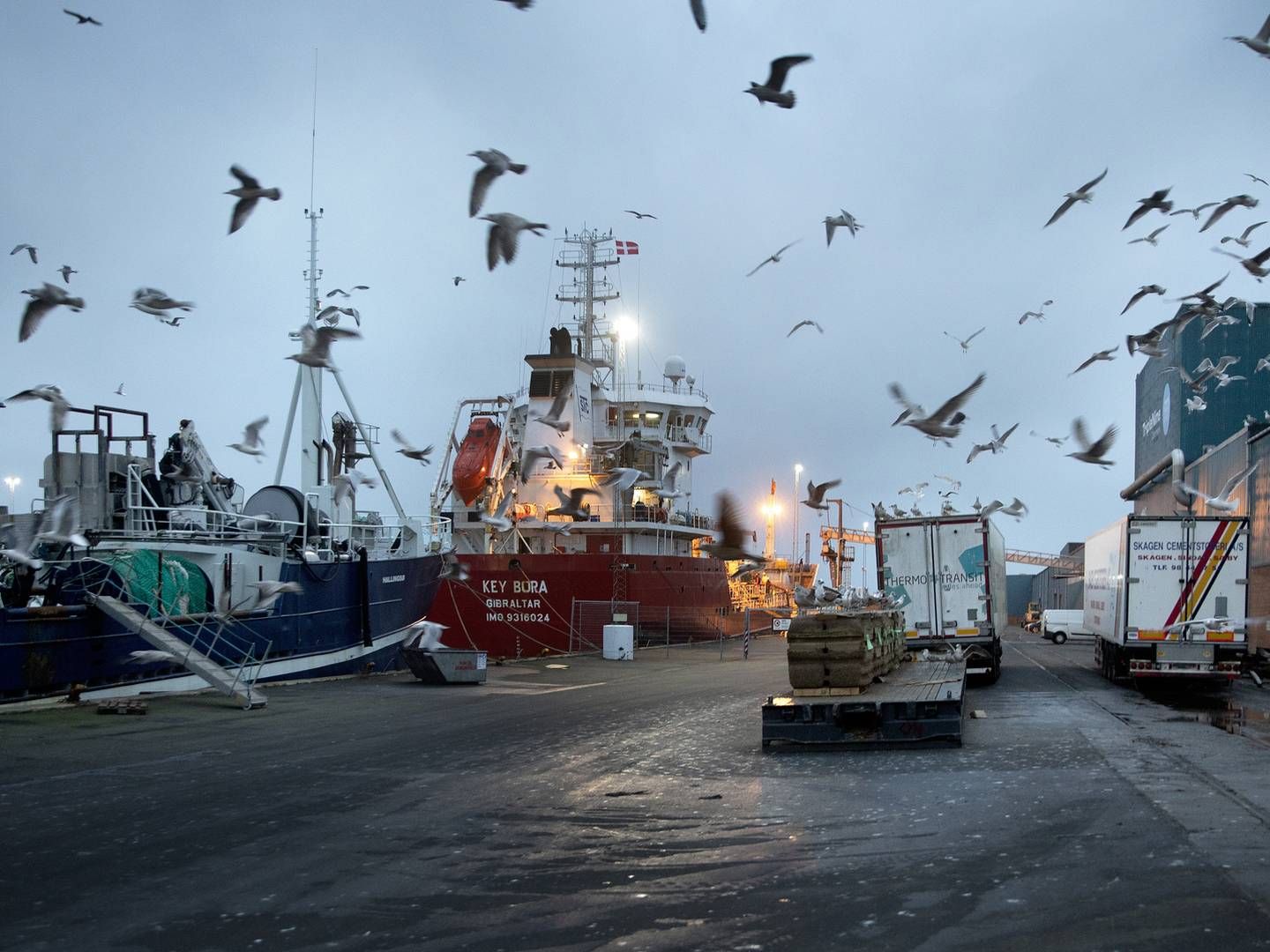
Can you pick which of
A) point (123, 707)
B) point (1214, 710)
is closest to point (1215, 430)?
point (1214, 710)

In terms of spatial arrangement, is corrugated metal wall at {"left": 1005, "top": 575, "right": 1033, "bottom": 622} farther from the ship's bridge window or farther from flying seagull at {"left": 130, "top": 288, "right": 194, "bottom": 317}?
flying seagull at {"left": 130, "top": 288, "right": 194, "bottom": 317}

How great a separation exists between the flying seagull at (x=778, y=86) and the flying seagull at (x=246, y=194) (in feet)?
14.6

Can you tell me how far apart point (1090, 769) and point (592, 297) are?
39.3 meters

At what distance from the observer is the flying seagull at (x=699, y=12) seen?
7734mm

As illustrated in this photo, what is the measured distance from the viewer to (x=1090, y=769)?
11.1 metres

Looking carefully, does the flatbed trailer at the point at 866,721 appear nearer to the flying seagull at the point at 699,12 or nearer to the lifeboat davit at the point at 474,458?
the flying seagull at the point at 699,12

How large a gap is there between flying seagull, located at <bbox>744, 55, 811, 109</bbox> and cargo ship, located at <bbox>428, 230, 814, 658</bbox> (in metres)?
23.8

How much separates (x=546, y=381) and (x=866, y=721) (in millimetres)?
32487

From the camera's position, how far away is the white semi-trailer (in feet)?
64.5

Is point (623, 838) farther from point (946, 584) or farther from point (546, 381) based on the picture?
point (546, 381)

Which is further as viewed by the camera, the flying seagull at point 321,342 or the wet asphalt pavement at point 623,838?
the flying seagull at point 321,342

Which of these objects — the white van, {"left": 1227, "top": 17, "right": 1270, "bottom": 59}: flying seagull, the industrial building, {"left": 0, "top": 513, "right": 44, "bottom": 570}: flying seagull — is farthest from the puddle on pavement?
the white van

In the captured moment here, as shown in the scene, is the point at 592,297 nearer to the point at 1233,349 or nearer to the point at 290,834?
the point at 1233,349

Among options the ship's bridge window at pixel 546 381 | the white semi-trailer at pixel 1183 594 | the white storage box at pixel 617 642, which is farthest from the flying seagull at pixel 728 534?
the ship's bridge window at pixel 546 381
